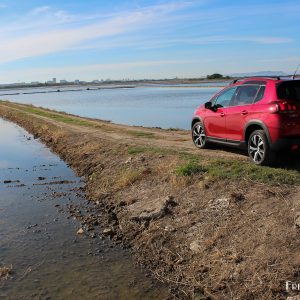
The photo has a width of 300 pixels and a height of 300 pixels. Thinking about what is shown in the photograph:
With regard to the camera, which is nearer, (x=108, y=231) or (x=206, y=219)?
(x=206, y=219)

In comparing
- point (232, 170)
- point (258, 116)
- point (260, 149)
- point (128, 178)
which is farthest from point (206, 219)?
point (128, 178)

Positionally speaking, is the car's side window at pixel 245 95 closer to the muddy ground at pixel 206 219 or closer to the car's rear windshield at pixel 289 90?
the car's rear windshield at pixel 289 90

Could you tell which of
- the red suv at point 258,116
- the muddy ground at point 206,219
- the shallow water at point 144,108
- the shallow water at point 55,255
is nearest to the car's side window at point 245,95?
the red suv at point 258,116

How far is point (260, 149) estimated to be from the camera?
9484 millimetres

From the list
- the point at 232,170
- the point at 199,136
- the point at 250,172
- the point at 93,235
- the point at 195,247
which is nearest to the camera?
the point at 195,247

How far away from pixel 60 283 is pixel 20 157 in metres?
11.8

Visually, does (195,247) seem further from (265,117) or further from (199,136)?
(199,136)

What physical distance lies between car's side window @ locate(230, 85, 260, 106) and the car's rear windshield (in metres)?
0.68

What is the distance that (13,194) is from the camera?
1190 centimetres

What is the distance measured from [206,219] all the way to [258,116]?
2785 millimetres

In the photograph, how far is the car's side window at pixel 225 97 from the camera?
10.8 meters

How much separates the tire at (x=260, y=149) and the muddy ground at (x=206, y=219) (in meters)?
0.31

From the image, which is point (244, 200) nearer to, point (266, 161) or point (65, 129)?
point (266, 161)

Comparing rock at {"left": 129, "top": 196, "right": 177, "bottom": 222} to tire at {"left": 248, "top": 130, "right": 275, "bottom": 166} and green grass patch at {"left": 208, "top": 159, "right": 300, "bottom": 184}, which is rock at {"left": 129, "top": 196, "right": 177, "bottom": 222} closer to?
green grass patch at {"left": 208, "top": 159, "right": 300, "bottom": 184}
